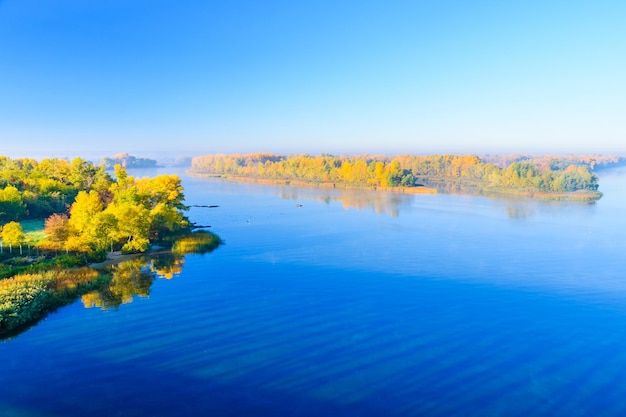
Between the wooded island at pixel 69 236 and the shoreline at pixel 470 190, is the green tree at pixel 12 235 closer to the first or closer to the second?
the wooded island at pixel 69 236

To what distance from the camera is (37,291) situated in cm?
1933

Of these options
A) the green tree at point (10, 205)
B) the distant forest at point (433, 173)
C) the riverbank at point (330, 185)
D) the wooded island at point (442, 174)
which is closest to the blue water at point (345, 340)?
the green tree at point (10, 205)

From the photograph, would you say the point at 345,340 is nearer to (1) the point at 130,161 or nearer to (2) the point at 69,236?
(2) the point at 69,236

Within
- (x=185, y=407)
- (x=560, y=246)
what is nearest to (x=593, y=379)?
(x=185, y=407)

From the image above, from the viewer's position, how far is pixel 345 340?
16.5 meters

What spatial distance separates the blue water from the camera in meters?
12.6

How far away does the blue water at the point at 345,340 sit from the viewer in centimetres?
1263

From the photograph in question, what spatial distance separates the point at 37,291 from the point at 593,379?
23733 millimetres

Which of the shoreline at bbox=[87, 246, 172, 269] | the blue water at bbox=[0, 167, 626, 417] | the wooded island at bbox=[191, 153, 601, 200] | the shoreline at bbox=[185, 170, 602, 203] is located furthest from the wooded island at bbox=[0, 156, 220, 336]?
the wooded island at bbox=[191, 153, 601, 200]

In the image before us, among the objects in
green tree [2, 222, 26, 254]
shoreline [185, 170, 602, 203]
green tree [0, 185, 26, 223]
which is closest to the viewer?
green tree [2, 222, 26, 254]

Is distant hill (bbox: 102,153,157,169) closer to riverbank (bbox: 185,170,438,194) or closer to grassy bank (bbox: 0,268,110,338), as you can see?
riverbank (bbox: 185,170,438,194)

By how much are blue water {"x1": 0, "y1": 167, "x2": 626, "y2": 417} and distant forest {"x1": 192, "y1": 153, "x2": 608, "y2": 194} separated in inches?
1901

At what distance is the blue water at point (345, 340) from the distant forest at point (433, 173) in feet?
158

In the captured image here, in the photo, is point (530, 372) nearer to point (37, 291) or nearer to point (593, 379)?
point (593, 379)
